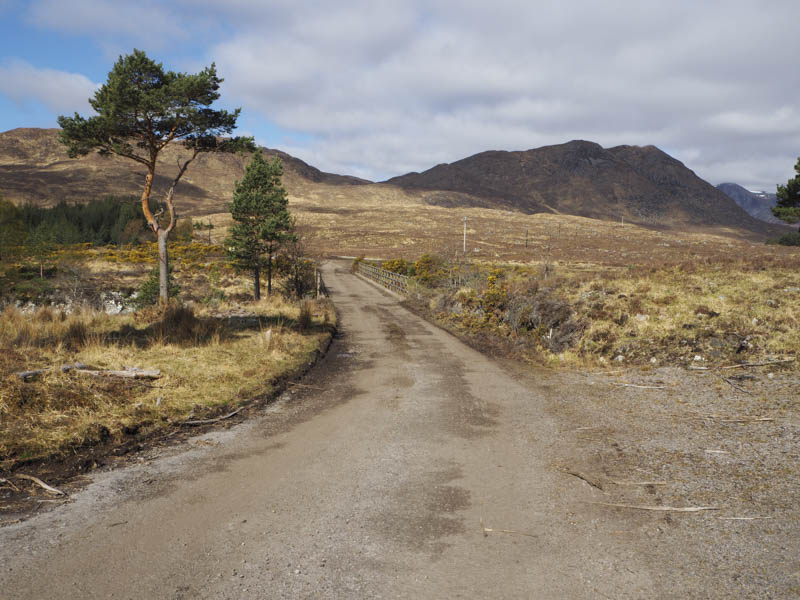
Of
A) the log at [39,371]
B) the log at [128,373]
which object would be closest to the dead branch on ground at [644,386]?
the log at [128,373]

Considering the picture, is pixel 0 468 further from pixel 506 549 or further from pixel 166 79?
pixel 166 79

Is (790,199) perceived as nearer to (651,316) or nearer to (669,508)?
(651,316)

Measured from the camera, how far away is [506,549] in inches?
173

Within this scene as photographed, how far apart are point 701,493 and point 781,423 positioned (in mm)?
3413

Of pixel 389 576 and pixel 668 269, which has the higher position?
pixel 668 269

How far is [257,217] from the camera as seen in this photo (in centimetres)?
3184

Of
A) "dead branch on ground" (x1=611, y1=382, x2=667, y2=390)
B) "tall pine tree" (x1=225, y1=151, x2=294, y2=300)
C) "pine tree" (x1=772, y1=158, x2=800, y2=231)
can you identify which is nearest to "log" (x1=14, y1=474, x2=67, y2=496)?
"dead branch on ground" (x1=611, y1=382, x2=667, y2=390)

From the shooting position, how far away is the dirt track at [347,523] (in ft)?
12.7

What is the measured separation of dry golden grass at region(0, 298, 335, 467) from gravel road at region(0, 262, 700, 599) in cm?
112

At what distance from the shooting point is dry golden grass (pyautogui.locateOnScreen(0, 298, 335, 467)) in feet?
22.1

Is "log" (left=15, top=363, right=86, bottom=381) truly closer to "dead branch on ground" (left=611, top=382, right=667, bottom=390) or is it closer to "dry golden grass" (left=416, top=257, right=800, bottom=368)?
"dead branch on ground" (left=611, top=382, right=667, bottom=390)

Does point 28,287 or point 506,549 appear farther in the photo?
point 28,287

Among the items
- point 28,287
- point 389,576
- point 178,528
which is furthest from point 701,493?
point 28,287

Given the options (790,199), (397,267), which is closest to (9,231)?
(397,267)
